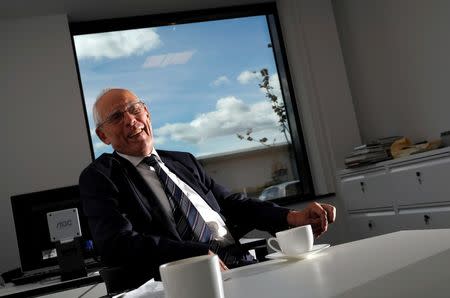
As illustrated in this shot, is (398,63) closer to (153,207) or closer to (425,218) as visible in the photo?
(425,218)

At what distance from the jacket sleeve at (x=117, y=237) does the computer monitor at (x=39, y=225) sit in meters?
0.88

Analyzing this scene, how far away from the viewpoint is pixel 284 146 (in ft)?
17.8

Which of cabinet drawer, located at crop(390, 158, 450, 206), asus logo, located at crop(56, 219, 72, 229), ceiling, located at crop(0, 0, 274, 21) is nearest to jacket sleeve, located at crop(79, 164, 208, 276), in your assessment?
asus logo, located at crop(56, 219, 72, 229)

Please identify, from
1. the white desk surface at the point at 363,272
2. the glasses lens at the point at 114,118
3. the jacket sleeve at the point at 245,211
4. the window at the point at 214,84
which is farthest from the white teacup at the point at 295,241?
the window at the point at 214,84

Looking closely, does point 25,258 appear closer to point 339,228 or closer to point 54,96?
point 54,96

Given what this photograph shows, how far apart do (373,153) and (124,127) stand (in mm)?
2793

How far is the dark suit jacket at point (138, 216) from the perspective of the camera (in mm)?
1693

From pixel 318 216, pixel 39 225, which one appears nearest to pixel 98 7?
pixel 39 225

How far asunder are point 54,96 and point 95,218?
3.11m

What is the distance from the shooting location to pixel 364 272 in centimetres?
89

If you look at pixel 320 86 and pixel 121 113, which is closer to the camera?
pixel 121 113

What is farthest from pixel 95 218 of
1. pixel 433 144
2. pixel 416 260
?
pixel 433 144

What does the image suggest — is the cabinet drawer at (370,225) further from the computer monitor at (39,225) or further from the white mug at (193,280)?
the white mug at (193,280)

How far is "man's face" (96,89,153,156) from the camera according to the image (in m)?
2.18
